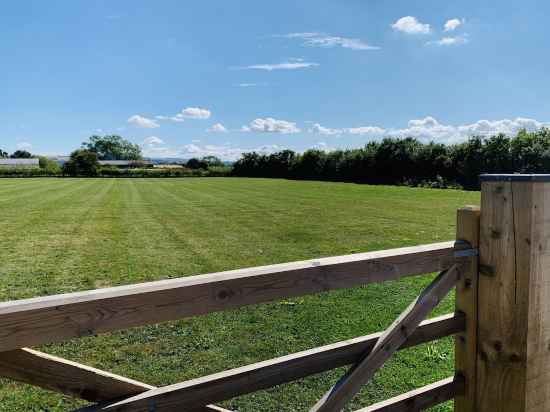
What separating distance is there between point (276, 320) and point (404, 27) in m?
20.3

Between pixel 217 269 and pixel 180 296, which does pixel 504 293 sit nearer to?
pixel 180 296

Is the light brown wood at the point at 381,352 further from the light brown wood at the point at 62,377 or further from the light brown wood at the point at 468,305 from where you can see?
the light brown wood at the point at 62,377

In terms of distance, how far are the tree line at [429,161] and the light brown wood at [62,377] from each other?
31163 millimetres

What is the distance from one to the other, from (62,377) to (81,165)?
276ft

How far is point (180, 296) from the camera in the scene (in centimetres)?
140

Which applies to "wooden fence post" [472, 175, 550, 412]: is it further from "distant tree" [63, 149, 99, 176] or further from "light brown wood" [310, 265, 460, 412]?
"distant tree" [63, 149, 99, 176]

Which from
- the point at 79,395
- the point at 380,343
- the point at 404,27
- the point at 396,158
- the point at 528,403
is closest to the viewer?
the point at 79,395

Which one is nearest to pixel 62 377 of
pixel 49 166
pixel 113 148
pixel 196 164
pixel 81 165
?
pixel 81 165

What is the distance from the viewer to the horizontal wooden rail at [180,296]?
1.19m

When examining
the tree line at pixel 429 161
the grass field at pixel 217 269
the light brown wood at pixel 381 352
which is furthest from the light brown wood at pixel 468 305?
the tree line at pixel 429 161

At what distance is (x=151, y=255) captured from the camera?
883cm

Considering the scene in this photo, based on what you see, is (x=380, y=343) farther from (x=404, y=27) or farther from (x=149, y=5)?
(x=404, y=27)

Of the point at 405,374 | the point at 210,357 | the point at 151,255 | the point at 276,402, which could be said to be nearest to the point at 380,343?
the point at 276,402

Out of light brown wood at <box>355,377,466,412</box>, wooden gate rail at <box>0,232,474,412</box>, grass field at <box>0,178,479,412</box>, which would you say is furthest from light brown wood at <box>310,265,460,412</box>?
grass field at <box>0,178,479,412</box>
